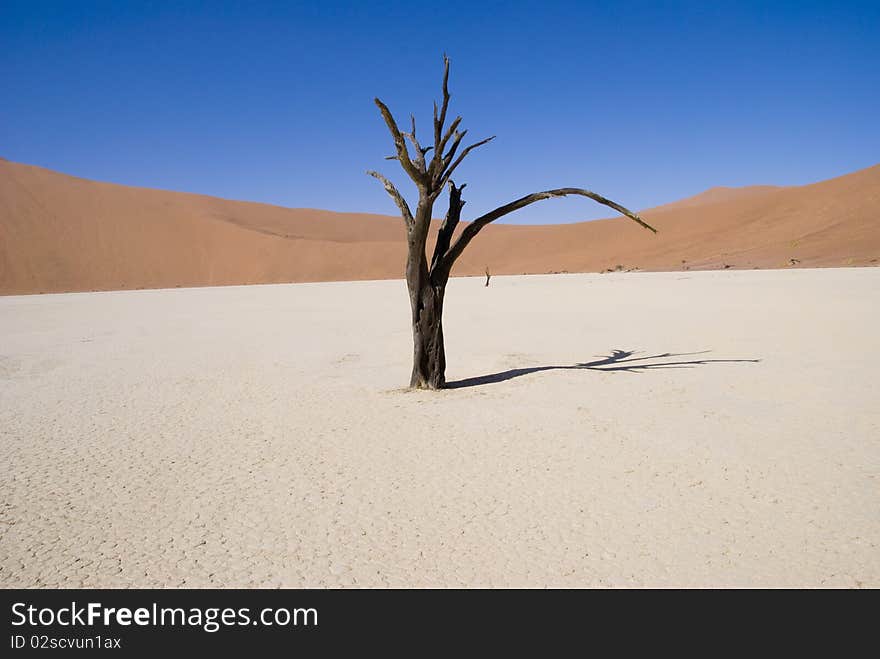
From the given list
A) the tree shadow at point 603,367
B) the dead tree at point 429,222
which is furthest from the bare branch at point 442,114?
the tree shadow at point 603,367

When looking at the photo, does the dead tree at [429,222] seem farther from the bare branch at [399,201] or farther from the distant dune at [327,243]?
the distant dune at [327,243]

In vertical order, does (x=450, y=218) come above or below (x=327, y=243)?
below

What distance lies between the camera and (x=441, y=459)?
16.1 ft

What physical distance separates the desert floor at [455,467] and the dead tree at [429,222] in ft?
2.04

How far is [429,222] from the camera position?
7.09 meters

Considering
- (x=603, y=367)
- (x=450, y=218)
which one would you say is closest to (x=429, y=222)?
(x=450, y=218)

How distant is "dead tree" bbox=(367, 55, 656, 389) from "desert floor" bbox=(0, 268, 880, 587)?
62 centimetres

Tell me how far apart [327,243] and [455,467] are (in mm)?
61635

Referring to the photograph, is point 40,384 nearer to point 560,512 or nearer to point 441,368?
point 441,368

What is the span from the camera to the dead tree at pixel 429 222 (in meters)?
7.09

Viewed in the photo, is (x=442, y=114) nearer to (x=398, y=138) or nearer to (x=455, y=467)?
(x=398, y=138)

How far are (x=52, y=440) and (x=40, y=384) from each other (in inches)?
128

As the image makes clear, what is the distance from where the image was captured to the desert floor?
3236 mm
